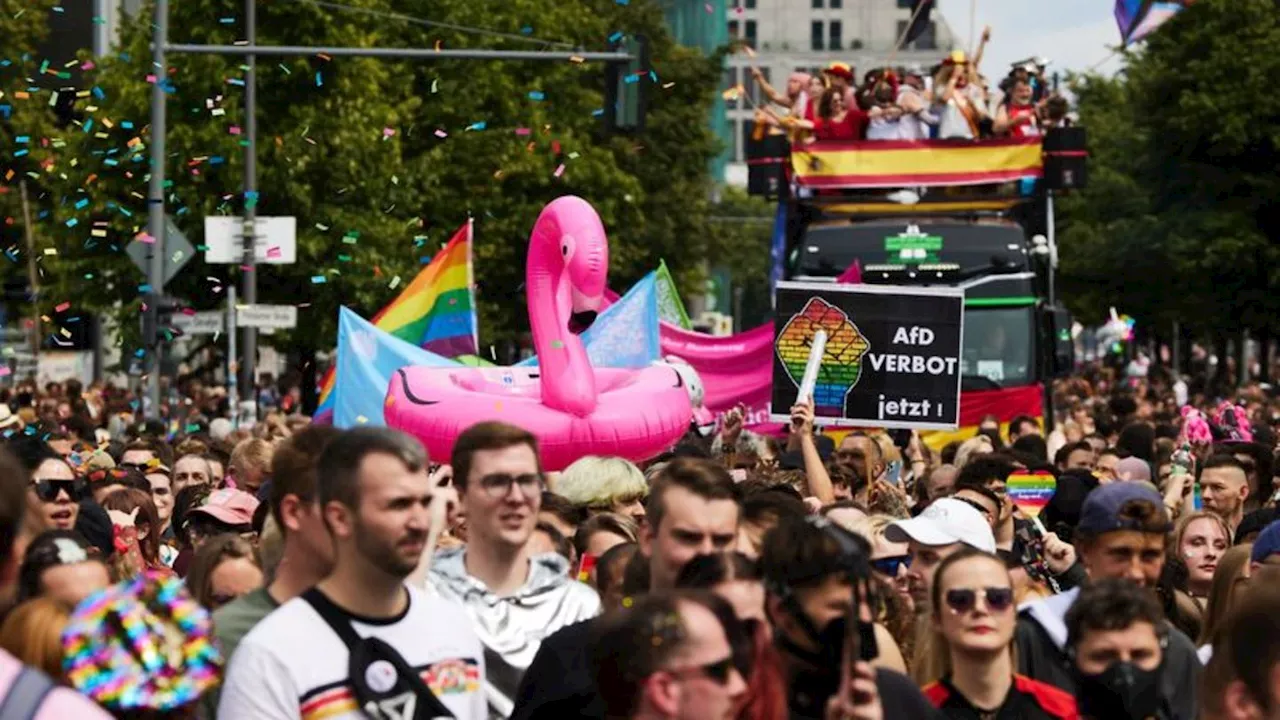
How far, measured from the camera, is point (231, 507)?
11359mm

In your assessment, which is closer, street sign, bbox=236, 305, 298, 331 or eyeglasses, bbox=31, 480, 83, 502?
eyeglasses, bbox=31, 480, 83, 502

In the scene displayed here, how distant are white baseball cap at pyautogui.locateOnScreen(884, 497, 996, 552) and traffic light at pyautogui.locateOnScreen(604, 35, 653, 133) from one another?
592 inches

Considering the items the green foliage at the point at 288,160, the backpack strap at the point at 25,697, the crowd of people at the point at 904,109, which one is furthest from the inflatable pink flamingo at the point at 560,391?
the green foliage at the point at 288,160

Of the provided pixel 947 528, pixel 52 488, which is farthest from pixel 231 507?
pixel 947 528

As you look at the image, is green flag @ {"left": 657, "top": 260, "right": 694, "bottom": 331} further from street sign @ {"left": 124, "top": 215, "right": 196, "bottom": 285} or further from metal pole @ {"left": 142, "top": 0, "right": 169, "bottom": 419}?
metal pole @ {"left": 142, "top": 0, "right": 169, "bottom": 419}

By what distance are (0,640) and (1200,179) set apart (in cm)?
5649

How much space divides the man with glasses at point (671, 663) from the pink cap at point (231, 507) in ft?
18.5

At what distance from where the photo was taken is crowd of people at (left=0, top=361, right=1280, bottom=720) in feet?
17.6

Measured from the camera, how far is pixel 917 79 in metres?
28.2

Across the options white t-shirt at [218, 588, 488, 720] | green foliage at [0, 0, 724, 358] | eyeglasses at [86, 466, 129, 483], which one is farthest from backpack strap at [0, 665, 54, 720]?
green foliage at [0, 0, 724, 358]

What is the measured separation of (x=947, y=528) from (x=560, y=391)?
735 centimetres

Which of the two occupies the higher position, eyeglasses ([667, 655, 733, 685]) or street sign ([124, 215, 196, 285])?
street sign ([124, 215, 196, 285])

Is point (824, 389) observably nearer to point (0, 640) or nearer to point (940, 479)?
point (940, 479)

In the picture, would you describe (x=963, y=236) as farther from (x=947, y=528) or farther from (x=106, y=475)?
(x=947, y=528)
